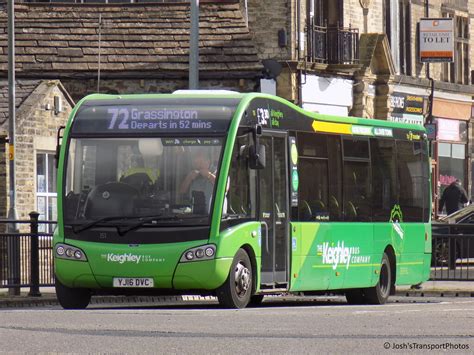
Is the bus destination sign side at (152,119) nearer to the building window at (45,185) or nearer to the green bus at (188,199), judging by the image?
the green bus at (188,199)

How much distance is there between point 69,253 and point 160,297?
5.98m

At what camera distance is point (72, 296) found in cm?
2092

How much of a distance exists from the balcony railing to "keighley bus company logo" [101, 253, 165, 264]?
2306cm

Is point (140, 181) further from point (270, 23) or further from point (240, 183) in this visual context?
point (270, 23)

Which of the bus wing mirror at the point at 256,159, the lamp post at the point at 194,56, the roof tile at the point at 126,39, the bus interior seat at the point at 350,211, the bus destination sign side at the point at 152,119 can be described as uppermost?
the roof tile at the point at 126,39

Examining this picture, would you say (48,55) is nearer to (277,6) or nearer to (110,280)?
(277,6)

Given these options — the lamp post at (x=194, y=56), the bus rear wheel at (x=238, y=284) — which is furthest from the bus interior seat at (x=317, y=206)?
the lamp post at (x=194, y=56)

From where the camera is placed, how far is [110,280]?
66.6 ft

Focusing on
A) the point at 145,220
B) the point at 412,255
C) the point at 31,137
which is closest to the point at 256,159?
the point at 145,220

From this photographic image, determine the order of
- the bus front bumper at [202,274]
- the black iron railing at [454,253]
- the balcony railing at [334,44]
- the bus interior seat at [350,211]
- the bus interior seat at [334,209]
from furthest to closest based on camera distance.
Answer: the balcony railing at [334,44], the black iron railing at [454,253], the bus interior seat at [350,211], the bus interior seat at [334,209], the bus front bumper at [202,274]

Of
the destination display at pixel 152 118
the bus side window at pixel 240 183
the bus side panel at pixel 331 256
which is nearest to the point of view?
the bus side window at pixel 240 183

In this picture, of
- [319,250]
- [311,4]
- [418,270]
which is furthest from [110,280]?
[311,4]

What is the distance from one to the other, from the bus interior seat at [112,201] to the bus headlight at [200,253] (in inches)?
36.2

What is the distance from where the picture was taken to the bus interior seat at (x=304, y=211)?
2280 centimetres
